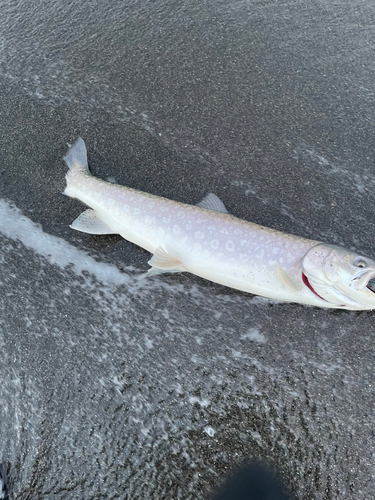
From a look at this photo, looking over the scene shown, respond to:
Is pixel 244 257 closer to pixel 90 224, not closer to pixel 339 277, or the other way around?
pixel 339 277

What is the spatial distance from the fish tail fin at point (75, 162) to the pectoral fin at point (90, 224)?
323mm

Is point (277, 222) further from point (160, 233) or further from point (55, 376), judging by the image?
point (55, 376)

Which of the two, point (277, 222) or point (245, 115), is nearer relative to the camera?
point (277, 222)

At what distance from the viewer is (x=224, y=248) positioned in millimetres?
3277

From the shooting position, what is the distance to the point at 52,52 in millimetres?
4598

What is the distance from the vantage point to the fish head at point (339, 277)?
9.72ft

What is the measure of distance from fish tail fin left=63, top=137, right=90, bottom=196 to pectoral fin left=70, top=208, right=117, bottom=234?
0.32 metres

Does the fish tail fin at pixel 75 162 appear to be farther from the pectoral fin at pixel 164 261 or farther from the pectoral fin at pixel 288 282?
the pectoral fin at pixel 288 282

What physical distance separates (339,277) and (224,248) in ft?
3.11

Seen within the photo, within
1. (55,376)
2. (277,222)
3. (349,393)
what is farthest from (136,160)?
(349,393)

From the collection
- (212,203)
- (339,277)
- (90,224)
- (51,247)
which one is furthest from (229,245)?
(51,247)

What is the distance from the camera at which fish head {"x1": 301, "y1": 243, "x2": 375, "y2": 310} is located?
2.96m

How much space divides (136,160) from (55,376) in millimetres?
2248

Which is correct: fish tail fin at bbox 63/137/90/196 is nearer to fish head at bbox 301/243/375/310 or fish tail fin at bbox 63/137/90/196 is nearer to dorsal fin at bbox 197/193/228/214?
dorsal fin at bbox 197/193/228/214
